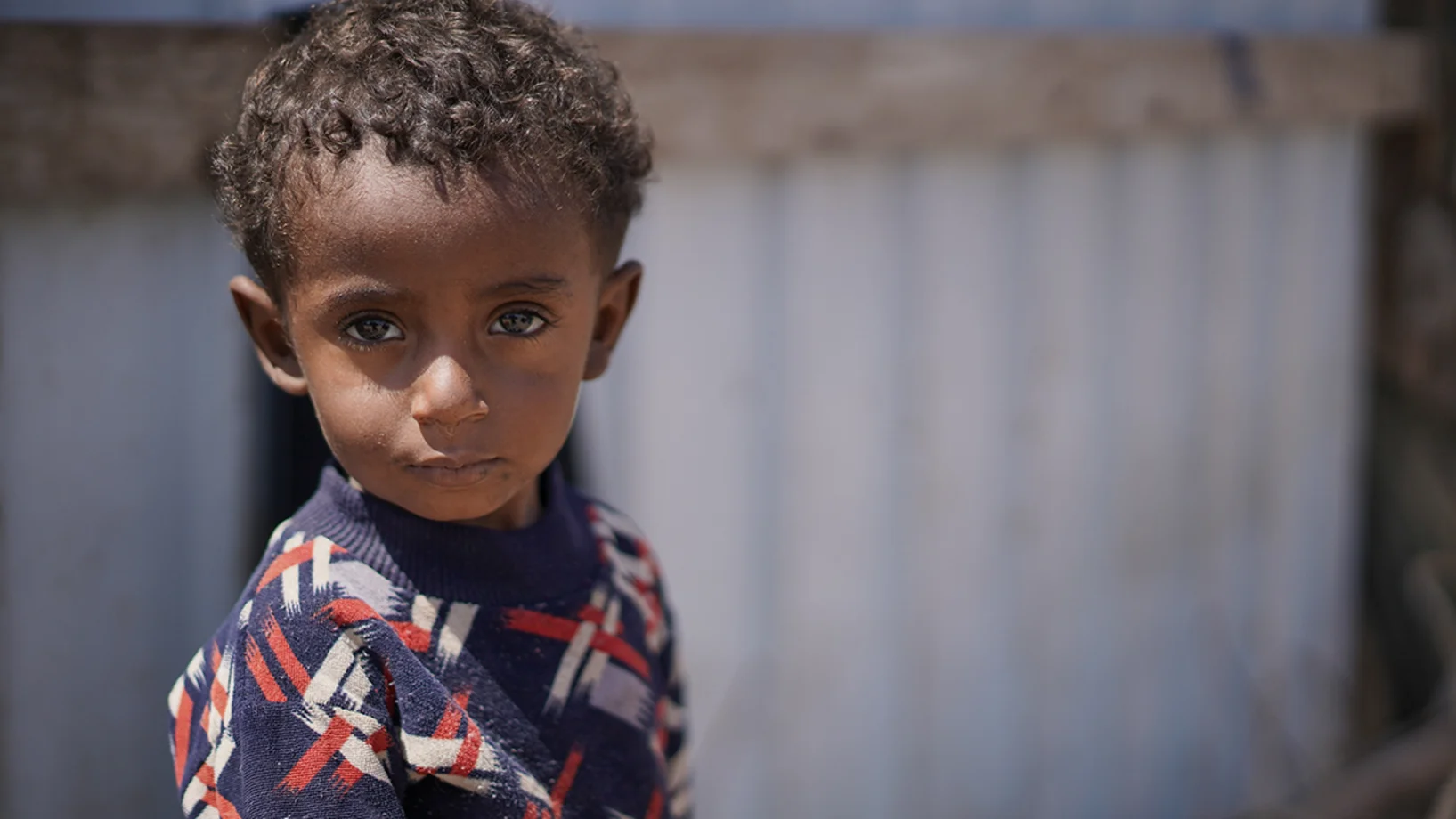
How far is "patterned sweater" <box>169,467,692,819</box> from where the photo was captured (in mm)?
1082

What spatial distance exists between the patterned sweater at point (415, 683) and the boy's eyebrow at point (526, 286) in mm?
227

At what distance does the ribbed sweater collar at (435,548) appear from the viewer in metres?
1.18

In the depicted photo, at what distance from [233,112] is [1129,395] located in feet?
6.17

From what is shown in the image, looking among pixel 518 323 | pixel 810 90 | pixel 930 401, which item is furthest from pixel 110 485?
pixel 930 401

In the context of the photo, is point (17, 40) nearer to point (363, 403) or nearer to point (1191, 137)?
point (363, 403)

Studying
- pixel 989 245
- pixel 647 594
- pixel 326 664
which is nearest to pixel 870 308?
pixel 989 245

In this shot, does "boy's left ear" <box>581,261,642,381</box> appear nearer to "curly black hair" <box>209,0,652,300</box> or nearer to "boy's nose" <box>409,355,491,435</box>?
"curly black hair" <box>209,0,652,300</box>

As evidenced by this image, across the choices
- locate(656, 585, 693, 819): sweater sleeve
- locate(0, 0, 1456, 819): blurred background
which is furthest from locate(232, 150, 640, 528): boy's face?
locate(0, 0, 1456, 819): blurred background

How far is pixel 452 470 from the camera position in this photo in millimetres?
1117

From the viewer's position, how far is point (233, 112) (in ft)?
5.80

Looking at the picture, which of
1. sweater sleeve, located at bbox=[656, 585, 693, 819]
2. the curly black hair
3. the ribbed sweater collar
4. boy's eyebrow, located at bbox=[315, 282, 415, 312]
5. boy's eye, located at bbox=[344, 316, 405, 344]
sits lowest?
sweater sleeve, located at bbox=[656, 585, 693, 819]

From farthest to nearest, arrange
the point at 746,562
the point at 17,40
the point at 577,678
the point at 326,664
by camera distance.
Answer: the point at 746,562, the point at 17,40, the point at 577,678, the point at 326,664

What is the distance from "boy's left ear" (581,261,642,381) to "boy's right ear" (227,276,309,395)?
273mm

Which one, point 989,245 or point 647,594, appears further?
point 989,245
